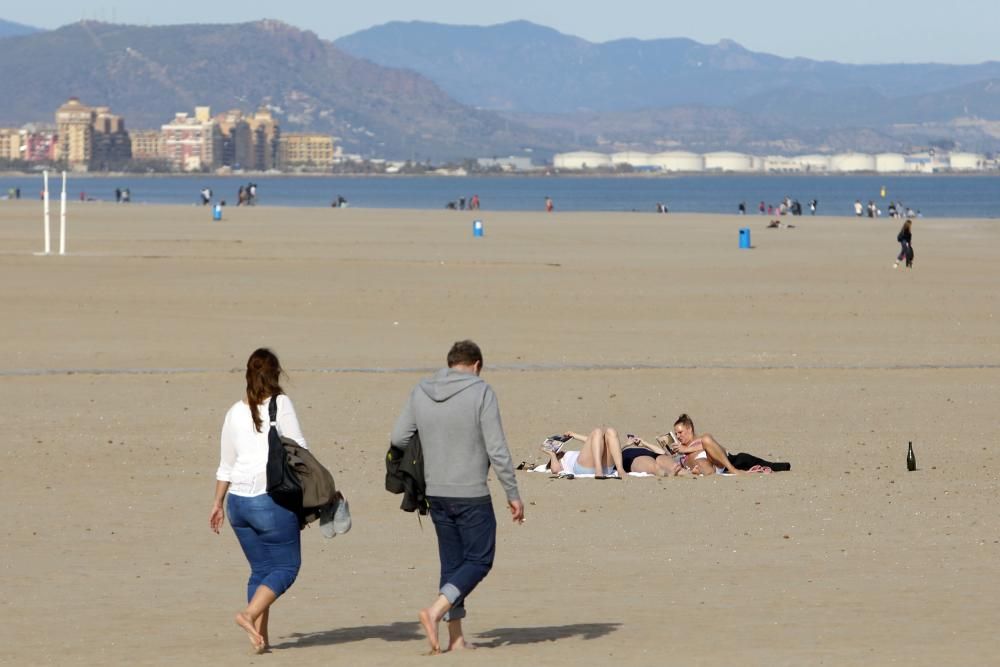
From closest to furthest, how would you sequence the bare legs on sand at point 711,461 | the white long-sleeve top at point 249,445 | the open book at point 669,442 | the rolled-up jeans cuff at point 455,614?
1. the white long-sleeve top at point 249,445
2. the rolled-up jeans cuff at point 455,614
3. the bare legs on sand at point 711,461
4. the open book at point 669,442

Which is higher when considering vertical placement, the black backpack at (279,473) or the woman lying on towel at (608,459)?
the black backpack at (279,473)

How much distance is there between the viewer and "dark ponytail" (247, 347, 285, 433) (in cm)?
783

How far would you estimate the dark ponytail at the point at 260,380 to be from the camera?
7832 millimetres

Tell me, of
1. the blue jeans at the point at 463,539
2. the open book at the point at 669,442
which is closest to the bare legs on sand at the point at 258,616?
the blue jeans at the point at 463,539

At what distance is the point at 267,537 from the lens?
8.02 metres

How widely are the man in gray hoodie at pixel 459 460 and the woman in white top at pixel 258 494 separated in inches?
22.3

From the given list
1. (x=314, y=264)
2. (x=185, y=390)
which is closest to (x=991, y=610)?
(x=185, y=390)

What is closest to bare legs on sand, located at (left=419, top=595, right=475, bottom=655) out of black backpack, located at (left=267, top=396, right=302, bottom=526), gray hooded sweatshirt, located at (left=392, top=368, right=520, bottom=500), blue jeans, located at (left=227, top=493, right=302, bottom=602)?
gray hooded sweatshirt, located at (left=392, top=368, right=520, bottom=500)

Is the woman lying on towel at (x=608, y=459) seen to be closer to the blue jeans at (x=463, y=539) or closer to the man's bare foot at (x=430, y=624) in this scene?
the blue jeans at (x=463, y=539)

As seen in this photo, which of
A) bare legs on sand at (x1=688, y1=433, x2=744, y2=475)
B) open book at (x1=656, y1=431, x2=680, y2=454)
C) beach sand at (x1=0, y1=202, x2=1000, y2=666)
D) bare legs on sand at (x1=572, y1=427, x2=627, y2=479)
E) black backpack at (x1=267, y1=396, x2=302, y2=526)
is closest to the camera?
black backpack at (x1=267, y1=396, x2=302, y2=526)

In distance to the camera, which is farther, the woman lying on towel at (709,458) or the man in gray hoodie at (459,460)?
the woman lying on towel at (709,458)

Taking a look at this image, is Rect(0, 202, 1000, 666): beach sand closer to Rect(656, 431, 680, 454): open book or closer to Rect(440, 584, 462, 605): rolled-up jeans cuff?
Rect(440, 584, 462, 605): rolled-up jeans cuff

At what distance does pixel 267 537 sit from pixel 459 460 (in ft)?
3.14

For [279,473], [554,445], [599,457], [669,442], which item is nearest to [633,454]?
[599,457]
